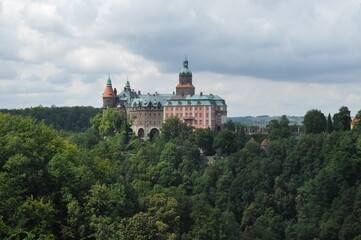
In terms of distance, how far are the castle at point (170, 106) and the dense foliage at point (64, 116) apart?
52.0 metres

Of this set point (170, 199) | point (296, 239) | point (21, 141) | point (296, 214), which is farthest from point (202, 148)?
point (21, 141)

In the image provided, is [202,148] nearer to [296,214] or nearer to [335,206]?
[296,214]

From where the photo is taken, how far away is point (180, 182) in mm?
95188

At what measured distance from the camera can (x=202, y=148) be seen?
351ft

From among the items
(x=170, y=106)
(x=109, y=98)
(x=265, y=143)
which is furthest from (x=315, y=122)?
(x=109, y=98)

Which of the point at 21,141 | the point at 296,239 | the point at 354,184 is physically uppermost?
the point at 21,141

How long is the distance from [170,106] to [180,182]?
84.8ft

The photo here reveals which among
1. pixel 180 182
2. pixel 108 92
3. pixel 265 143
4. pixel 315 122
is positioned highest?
pixel 108 92

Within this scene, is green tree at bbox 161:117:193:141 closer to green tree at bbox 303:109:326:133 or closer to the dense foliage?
green tree at bbox 303:109:326:133

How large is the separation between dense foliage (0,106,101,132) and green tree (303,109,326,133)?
89.3 meters

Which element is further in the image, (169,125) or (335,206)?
(169,125)

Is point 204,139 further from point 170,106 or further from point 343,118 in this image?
point 343,118

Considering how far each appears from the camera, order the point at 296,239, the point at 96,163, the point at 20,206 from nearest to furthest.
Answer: the point at 20,206 → the point at 96,163 → the point at 296,239

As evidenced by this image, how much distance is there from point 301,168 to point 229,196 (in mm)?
11222
